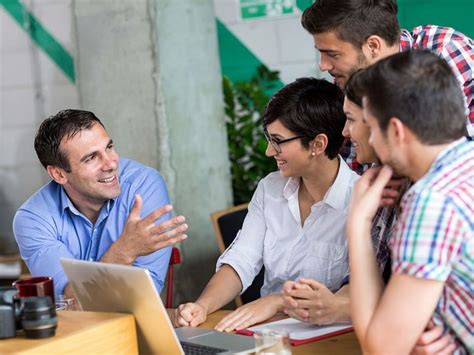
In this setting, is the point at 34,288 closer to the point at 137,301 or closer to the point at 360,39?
the point at 137,301

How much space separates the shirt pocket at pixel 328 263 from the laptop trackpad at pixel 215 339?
0.46 m

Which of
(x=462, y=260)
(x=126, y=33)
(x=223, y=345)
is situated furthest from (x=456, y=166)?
(x=126, y=33)

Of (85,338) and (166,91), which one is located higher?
(166,91)

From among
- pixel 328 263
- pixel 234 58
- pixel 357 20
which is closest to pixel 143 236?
pixel 328 263

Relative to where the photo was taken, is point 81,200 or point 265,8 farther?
point 265,8

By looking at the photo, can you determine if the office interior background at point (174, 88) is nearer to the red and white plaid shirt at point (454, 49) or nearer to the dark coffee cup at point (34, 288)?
the red and white plaid shirt at point (454, 49)

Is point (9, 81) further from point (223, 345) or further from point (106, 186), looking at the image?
point (223, 345)

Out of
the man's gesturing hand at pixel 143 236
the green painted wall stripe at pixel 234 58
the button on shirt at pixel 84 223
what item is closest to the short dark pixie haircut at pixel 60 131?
the button on shirt at pixel 84 223

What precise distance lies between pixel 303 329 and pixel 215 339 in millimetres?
229

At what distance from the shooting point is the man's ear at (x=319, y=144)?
2.62m

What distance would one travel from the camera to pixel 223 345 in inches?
83.7

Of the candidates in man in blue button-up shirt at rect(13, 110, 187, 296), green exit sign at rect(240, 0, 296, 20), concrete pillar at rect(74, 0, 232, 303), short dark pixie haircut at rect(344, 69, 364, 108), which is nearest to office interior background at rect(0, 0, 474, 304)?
concrete pillar at rect(74, 0, 232, 303)

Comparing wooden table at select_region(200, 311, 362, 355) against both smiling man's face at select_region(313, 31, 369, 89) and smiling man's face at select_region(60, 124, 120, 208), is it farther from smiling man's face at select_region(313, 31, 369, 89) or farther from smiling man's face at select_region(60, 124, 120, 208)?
smiling man's face at select_region(60, 124, 120, 208)

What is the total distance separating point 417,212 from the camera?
1700mm
